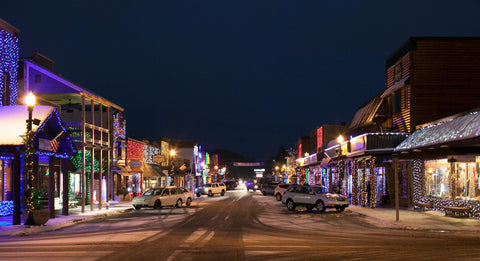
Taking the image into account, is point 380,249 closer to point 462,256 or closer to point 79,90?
point 462,256

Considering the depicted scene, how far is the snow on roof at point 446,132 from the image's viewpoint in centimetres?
2237

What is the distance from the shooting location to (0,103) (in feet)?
90.2

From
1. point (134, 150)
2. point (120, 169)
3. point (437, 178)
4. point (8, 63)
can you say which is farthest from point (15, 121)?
point (134, 150)

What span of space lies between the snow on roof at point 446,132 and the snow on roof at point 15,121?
18.9 meters

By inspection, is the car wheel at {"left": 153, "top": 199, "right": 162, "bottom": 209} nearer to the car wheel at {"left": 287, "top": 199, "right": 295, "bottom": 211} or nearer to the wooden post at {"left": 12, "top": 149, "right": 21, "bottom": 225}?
the car wheel at {"left": 287, "top": 199, "right": 295, "bottom": 211}

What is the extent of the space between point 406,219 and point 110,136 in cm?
2094

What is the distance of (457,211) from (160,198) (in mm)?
18245

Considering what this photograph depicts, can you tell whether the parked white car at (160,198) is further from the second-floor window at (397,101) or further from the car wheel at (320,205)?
the second-floor window at (397,101)

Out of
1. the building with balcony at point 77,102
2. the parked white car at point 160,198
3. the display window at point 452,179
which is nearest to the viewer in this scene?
the display window at point 452,179

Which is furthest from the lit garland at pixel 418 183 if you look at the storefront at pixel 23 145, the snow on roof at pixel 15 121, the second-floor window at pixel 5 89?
the second-floor window at pixel 5 89

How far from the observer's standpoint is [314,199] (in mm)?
31375

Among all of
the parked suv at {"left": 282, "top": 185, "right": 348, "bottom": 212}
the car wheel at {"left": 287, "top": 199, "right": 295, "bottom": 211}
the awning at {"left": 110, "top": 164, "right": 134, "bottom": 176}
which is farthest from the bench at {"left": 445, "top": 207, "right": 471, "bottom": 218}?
the awning at {"left": 110, "top": 164, "right": 134, "bottom": 176}

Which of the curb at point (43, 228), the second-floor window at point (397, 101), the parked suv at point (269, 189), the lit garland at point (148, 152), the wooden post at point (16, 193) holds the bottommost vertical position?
the parked suv at point (269, 189)

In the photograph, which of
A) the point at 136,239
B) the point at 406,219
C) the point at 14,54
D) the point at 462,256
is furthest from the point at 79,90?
the point at 462,256
